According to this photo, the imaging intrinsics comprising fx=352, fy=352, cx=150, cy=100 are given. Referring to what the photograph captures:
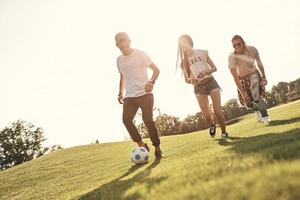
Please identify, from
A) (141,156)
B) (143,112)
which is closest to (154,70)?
(143,112)

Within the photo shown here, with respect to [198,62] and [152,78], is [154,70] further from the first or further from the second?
[198,62]

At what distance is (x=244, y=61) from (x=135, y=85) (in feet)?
14.9

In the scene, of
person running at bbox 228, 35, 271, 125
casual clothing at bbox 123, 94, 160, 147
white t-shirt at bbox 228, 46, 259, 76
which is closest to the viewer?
casual clothing at bbox 123, 94, 160, 147

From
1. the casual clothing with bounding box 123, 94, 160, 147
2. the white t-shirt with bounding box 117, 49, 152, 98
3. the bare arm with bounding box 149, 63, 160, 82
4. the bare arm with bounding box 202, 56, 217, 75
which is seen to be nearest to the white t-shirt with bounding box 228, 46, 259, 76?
the bare arm with bounding box 202, 56, 217, 75

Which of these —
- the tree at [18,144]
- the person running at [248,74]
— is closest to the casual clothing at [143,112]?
the person running at [248,74]

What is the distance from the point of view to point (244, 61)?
11406mm

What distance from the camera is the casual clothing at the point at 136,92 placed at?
328 inches

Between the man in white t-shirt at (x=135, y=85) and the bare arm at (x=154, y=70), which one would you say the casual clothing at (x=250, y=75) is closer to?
the bare arm at (x=154, y=70)

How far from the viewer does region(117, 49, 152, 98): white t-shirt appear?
8.56 metres

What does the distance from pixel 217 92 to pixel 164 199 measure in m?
6.99

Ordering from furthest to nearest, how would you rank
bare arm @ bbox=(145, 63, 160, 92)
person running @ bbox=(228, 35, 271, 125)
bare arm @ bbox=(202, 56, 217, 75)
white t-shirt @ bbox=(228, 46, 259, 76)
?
white t-shirt @ bbox=(228, 46, 259, 76) < person running @ bbox=(228, 35, 271, 125) < bare arm @ bbox=(202, 56, 217, 75) < bare arm @ bbox=(145, 63, 160, 92)

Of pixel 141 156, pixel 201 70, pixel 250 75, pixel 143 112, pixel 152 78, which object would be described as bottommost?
pixel 141 156

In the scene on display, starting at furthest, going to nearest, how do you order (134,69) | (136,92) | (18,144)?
(18,144), (134,69), (136,92)

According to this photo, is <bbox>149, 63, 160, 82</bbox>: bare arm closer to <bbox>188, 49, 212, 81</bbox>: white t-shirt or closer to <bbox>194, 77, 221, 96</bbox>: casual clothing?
<bbox>188, 49, 212, 81</bbox>: white t-shirt
